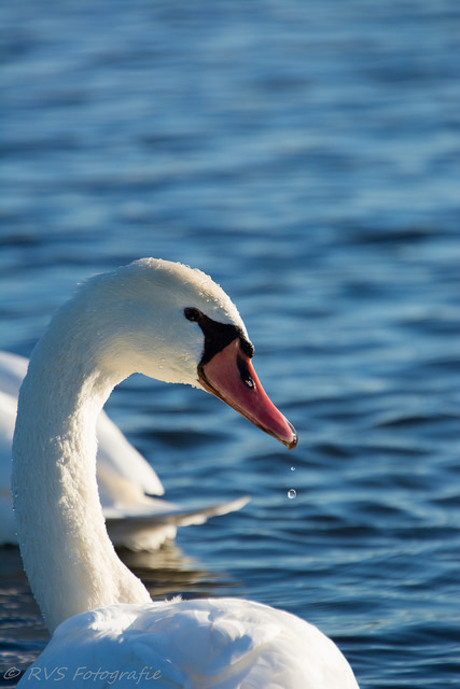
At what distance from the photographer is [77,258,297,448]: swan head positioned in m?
4.24

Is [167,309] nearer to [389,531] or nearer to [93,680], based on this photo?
[93,680]

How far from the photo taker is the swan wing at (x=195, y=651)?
11.2 feet

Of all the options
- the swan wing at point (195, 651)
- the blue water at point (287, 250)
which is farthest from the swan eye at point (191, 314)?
the blue water at point (287, 250)

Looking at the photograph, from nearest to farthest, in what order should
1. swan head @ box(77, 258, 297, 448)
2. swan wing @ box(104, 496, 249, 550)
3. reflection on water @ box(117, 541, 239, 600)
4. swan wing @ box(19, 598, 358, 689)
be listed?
swan wing @ box(19, 598, 358, 689), swan head @ box(77, 258, 297, 448), reflection on water @ box(117, 541, 239, 600), swan wing @ box(104, 496, 249, 550)

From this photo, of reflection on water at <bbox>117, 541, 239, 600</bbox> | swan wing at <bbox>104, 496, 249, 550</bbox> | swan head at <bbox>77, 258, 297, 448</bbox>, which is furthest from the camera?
swan wing at <bbox>104, 496, 249, 550</bbox>

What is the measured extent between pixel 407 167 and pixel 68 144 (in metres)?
3.17

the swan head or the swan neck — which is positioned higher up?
the swan head

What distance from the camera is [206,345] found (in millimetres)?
4277

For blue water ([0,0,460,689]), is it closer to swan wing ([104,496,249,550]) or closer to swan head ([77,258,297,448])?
swan wing ([104,496,249,550])

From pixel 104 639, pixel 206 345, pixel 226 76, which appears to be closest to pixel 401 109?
pixel 226 76

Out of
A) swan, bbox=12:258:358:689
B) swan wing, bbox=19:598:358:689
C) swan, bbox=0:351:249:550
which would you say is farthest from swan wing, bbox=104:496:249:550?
swan wing, bbox=19:598:358:689

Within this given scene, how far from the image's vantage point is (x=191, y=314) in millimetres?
4258

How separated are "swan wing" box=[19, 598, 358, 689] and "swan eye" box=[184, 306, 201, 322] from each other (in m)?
0.90

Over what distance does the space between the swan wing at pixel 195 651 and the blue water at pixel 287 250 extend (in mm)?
1783
